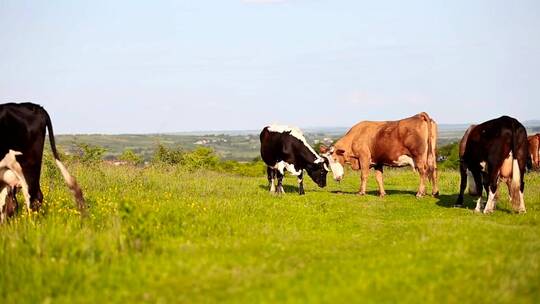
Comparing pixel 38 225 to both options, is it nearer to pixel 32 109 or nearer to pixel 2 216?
pixel 2 216

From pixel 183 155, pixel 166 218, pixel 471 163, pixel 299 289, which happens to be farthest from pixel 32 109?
pixel 183 155

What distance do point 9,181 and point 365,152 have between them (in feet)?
42.4

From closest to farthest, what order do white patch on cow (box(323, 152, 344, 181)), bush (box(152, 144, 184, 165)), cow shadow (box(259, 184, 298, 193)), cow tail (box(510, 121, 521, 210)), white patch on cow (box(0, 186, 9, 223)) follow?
white patch on cow (box(0, 186, 9, 223)), cow tail (box(510, 121, 521, 210)), white patch on cow (box(323, 152, 344, 181)), cow shadow (box(259, 184, 298, 193)), bush (box(152, 144, 184, 165))

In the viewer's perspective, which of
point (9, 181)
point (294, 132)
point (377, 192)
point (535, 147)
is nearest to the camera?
point (9, 181)

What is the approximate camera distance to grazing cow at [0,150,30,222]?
11.3 m

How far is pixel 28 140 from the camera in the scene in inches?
454

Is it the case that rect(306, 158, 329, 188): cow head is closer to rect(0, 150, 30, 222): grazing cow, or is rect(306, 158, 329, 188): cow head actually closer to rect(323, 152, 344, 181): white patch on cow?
rect(323, 152, 344, 181): white patch on cow

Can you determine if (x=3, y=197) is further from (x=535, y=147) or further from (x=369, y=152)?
(x=535, y=147)

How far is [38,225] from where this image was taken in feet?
33.6

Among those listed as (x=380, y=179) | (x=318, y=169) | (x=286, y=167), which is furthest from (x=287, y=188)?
(x=380, y=179)

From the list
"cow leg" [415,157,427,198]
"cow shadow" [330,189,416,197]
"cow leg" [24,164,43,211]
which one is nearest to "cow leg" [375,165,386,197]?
"cow shadow" [330,189,416,197]

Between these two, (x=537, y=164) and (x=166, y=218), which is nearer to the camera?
(x=166, y=218)

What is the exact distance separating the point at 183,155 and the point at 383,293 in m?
27.2

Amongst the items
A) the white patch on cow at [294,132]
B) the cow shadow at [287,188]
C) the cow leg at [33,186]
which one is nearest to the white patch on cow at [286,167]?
the white patch on cow at [294,132]
